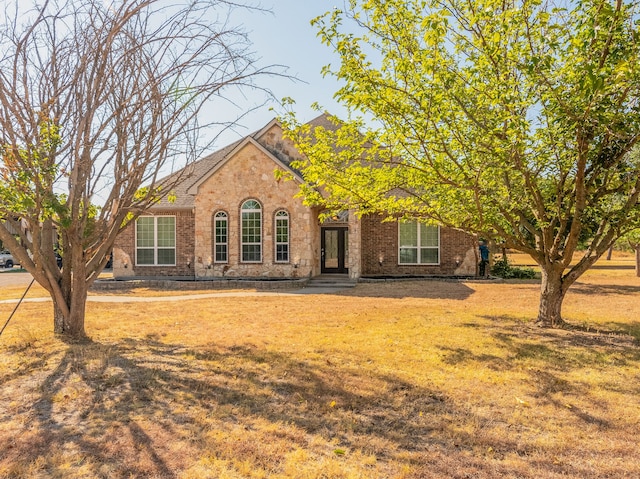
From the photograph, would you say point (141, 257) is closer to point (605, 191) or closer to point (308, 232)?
point (308, 232)

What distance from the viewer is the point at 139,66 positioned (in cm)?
751

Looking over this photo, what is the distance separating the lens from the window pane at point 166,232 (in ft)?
69.5

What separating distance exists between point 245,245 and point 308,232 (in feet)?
9.43

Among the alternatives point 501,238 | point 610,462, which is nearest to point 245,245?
point 501,238

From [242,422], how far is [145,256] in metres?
18.5

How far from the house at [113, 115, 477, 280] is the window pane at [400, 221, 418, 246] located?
0.05 m

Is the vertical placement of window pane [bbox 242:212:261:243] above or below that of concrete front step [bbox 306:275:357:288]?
above

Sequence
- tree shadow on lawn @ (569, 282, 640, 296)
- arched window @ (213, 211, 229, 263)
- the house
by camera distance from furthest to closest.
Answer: arched window @ (213, 211, 229, 263), the house, tree shadow on lawn @ (569, 282, 640, 296)

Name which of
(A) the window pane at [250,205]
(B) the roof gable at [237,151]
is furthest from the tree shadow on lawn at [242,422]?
(A) the window pane at [250,205]

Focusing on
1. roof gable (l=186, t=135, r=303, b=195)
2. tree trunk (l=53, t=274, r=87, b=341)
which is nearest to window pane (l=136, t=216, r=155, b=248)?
roof gable (l=186, t=135, r=303, b=195)

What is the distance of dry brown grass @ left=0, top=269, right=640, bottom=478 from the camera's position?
141 inches

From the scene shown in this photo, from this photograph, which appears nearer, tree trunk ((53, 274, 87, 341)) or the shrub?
tree trunk ((53, 274, 87, 341))

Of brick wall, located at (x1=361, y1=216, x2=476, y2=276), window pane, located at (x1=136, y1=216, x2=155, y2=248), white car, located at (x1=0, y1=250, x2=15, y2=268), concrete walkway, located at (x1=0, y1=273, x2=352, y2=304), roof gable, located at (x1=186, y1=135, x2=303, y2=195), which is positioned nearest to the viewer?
concrete walkway, located at (x1=0, y1=273, x2=352, y2=304)

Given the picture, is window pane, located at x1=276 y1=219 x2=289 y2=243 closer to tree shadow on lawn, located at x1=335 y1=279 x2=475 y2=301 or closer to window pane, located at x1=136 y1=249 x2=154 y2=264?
tree shadow on lawn, located at x1=335 y1=279 x2=475 y2=301
